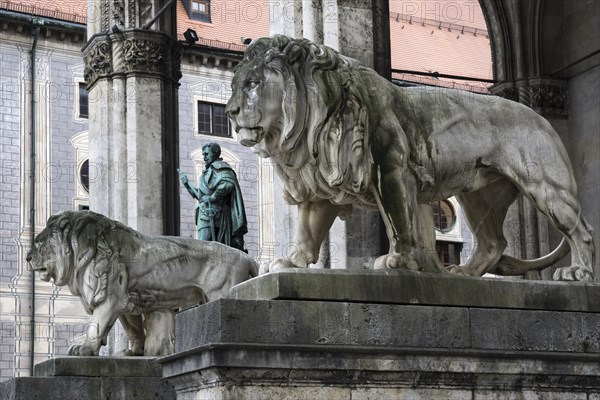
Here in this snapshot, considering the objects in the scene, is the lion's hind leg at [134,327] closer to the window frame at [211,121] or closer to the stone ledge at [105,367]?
the stone ledge at [105,367]

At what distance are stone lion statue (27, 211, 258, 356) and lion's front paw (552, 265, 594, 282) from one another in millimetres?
4814

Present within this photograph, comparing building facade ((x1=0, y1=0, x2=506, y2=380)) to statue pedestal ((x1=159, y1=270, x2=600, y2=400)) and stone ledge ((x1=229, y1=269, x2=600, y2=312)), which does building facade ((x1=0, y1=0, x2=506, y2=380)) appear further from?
statue pedestal ((x1=159, y1=270, x2=600, y2=400))

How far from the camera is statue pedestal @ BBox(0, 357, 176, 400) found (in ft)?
44.1

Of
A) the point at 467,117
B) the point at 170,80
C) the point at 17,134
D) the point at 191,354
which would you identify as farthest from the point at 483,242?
the point at 17,134

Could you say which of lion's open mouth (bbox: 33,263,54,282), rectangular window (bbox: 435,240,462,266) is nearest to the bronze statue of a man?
lion's open mouth (bbox: 33,263,54,282)

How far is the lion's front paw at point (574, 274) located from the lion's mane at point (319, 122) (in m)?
1.62

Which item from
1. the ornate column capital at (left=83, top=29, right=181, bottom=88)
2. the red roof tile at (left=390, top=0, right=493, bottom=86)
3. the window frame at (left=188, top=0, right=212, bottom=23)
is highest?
the window frame at (left=188, top=0, right=212, bottom=23)

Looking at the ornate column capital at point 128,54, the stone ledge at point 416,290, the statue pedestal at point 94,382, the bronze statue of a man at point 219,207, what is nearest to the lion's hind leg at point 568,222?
the stone ledge at point 416,290

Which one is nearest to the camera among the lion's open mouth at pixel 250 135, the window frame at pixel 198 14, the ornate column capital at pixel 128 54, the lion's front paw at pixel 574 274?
the lion's open mouth at pixel 250 135

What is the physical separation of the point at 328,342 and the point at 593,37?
14.3 metres

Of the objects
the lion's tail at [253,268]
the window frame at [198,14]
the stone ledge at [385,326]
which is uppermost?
the window frame at [198,14]

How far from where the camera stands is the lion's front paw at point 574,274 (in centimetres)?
969

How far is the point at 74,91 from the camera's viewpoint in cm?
4153

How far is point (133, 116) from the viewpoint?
19375 millimetres
